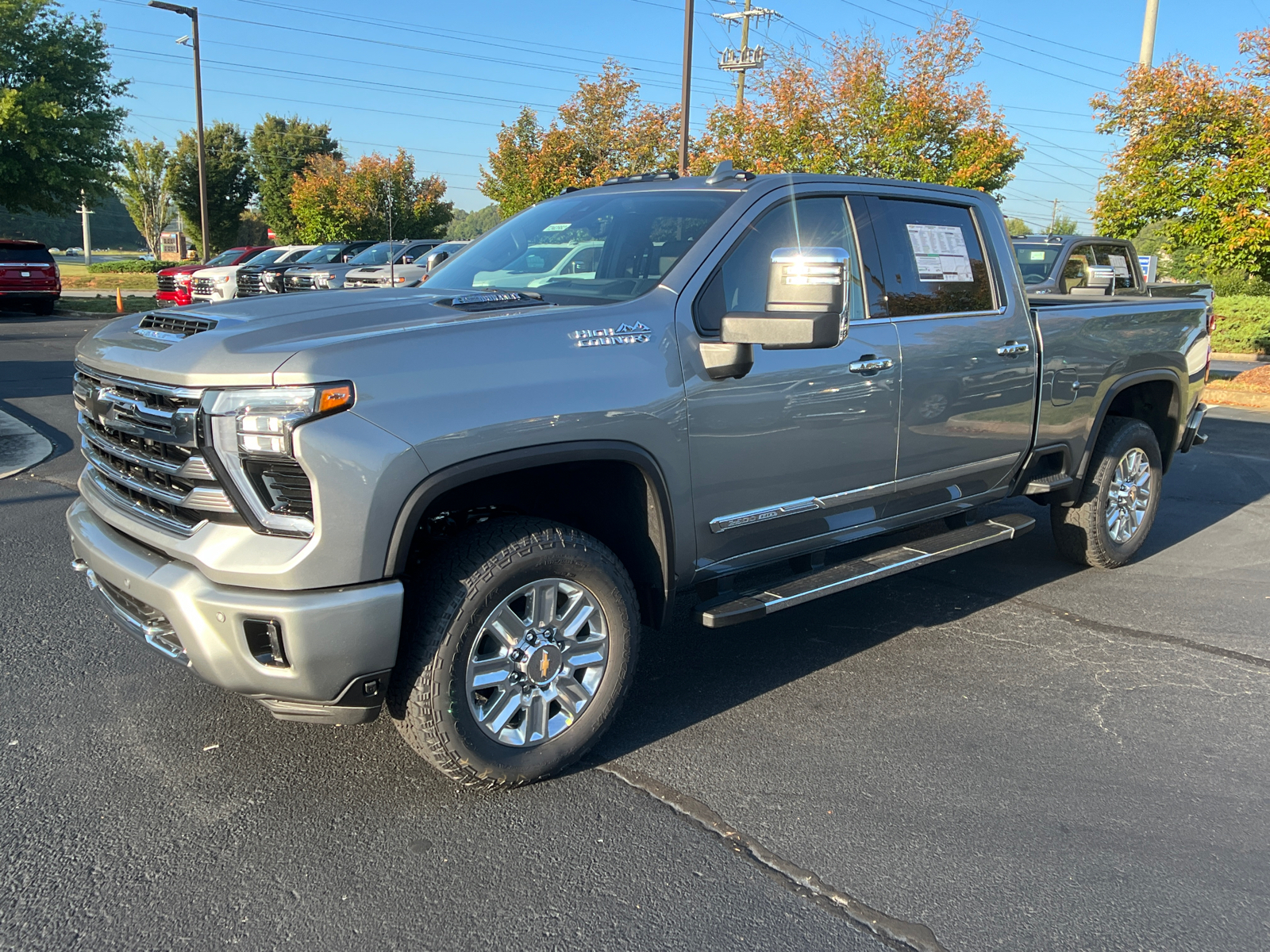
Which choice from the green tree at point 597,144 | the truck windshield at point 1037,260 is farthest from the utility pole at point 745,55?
the truck windshield at point 1037,260

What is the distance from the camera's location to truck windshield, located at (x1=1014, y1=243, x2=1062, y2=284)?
10.7m

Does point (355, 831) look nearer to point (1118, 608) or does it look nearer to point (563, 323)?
point (563, 323)

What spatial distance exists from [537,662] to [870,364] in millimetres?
1820

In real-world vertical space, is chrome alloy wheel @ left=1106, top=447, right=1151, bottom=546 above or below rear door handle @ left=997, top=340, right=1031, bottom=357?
below

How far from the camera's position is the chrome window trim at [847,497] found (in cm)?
372

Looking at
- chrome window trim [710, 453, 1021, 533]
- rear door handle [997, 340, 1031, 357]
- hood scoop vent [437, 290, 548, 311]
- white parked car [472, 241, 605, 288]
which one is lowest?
chrome window trim [710, 453, 1021, 533]

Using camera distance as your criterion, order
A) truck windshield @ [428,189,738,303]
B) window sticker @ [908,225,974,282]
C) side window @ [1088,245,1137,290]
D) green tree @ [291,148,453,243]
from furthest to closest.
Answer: green tree @ [291,148,453,243] → side window @ [1088,245,1137,290] → window sticker @ [908,225,974,282] → truck windshield @ [428,189,738,303]

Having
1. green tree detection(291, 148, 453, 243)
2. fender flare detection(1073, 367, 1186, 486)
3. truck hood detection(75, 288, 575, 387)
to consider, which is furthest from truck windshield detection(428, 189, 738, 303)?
green tree detection(291, 148, 453, 243)

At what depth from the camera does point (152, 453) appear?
3088 mm

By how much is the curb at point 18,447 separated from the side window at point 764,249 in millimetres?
6062

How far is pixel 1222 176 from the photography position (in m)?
14.1

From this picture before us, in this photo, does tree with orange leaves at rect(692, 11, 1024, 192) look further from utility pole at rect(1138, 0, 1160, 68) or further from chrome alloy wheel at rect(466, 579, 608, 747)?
chrome alloy wheel at rect(466, 579, 608, 747)

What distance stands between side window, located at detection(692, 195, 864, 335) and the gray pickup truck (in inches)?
0.5

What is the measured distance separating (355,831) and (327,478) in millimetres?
1112
